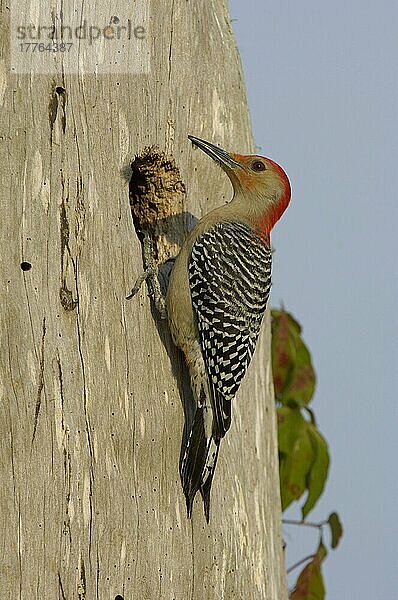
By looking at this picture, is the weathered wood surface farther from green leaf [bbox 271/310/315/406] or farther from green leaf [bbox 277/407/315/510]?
green leaf [bbox 271/310/315/406]

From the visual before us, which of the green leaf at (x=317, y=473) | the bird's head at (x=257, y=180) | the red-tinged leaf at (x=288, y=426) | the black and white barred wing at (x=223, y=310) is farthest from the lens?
the red-tinged leaf at (x=288, y=426)

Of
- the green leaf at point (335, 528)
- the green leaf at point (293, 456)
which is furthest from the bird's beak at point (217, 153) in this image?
the green leaf at point (335, 528)

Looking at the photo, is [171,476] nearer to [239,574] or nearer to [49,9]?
Answer: [239,574]

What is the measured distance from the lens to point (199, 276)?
3.82m

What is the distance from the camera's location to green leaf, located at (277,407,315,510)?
4.70 meters

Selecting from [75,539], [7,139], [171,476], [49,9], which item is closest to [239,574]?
[171,476]

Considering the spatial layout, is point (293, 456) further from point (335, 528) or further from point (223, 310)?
point (223, 310)

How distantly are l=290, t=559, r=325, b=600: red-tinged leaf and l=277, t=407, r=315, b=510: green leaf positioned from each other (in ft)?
1.02

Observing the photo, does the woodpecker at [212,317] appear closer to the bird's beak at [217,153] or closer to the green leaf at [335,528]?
the bird's beak at [217,153]

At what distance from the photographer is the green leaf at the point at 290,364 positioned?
15.8 feet

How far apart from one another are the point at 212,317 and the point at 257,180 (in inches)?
23.7

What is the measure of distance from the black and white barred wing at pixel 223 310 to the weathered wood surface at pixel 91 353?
16cm

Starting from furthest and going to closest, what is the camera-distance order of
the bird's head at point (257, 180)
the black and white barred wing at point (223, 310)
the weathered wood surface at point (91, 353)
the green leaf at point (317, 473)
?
the green leaf at point (317, 473)
the bird's head at point (257, 180)
the black and white barred wing at point (223, 310)
the weathered wood surface at point (91, 353)

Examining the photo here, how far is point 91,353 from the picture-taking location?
358 centimetres
